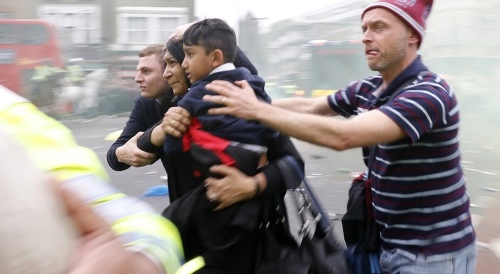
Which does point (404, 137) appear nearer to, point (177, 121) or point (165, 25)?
point (177, 121)

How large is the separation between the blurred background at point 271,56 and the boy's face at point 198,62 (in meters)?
4.45

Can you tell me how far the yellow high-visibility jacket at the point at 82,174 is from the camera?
126 cm

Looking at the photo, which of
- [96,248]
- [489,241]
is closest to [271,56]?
[489,241]

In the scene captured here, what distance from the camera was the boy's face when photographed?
2.41m

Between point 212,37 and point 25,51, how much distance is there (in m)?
13.6

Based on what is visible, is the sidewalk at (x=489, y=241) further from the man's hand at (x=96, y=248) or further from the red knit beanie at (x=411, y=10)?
the man's hand at (x=96, y=248)

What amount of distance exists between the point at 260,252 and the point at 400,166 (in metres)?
0.58

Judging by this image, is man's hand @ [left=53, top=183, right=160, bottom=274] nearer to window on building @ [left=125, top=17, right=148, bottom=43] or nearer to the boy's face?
the boy's face

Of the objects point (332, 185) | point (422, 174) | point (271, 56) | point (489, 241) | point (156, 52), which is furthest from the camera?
point (271, 56)

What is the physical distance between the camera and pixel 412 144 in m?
2.15

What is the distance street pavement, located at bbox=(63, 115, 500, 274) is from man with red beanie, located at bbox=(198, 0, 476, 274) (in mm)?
1972

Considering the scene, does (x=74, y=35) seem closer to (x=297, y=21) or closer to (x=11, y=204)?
(x=297, y=21)

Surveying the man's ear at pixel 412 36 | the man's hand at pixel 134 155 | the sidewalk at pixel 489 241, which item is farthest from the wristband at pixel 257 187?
the sidewalk at pixel 489 241

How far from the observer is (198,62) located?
2.41 meters
